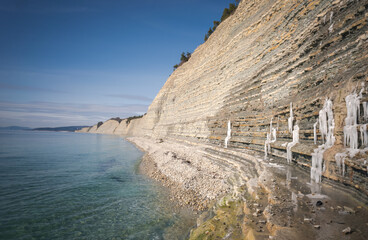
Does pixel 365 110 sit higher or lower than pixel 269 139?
higher

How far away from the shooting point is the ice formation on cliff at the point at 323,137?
652 cm

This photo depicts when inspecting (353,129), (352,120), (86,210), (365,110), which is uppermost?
(365,110)

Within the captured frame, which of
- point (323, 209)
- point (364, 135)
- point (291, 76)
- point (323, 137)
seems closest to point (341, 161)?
point (364, 135)

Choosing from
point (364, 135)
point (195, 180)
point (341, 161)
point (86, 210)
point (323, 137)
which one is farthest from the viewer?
point (195, 180)

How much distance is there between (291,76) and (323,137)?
467cm

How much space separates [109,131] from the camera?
13000cm

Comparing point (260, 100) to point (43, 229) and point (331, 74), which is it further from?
point (43, 229)

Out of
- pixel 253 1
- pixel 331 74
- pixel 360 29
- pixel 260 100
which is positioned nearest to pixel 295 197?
pixel 331 74

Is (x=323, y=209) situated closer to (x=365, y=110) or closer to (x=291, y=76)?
(x=365, y=110)

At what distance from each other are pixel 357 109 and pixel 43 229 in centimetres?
1224

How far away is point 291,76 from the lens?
1031 cm

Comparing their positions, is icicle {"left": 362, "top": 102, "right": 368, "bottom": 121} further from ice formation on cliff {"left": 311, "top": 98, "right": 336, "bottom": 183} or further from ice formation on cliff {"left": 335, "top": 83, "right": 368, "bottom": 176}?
ice formation on cliff {"left": 311, "top": 98, "right": 336, "bottom": 183}

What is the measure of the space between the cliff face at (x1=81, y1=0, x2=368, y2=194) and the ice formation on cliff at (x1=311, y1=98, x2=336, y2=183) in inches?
6.2

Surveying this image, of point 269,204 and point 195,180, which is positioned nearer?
point 269,204
